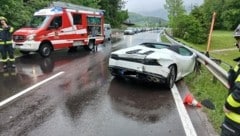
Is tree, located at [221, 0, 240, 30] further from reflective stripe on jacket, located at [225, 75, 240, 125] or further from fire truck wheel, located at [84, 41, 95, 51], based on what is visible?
reflective stripe on jacket, located at [225, 75, 240, 125]

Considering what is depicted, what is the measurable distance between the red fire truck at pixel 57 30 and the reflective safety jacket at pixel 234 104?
14.0 m

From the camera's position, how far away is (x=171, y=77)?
9562mm

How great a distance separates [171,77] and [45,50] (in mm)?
9019

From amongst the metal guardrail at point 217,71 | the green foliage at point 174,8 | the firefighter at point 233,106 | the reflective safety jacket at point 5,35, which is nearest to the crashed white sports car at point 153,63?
the metal guardrail at point 217,71

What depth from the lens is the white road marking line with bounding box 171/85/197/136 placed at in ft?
19.8

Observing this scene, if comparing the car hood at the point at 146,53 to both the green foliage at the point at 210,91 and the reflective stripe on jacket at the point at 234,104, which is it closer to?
the green foliage at the point at 210,91

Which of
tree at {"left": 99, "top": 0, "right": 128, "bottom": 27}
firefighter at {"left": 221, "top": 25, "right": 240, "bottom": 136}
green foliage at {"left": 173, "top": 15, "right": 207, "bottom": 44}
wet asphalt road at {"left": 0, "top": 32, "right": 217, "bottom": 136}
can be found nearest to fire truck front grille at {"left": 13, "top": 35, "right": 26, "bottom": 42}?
wet asphalt road at {"left": 0, "top": 32, "right": 217, "bottom": 136}

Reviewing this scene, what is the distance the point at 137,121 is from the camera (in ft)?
21.4

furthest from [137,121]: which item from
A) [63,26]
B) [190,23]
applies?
[190,23]

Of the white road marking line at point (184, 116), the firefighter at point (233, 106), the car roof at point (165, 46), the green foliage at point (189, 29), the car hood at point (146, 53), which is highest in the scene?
the firefighter at point (233, 106)

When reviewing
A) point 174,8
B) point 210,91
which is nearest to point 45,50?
point 210,91

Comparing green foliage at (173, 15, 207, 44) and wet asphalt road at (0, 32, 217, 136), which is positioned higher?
wet asphalt road at (0, 32, 217, 136)

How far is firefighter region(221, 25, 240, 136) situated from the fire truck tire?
559 inches

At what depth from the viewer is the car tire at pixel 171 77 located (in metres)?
9.36
